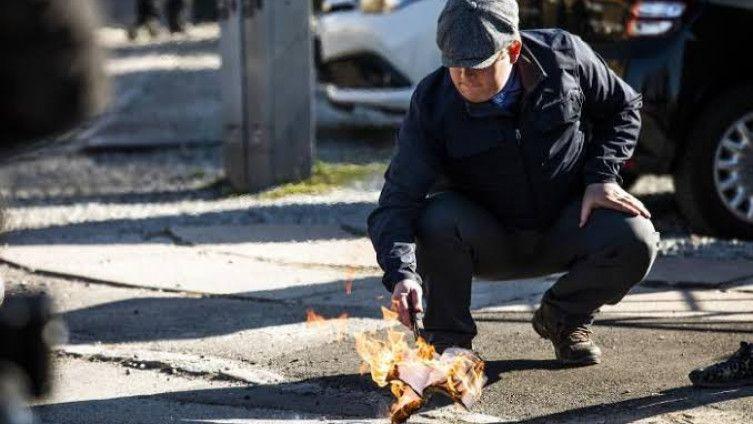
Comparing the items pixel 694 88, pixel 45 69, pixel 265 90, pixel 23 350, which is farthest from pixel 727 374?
pixel 265 90

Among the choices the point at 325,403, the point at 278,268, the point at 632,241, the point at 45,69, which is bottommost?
the point at 278,268

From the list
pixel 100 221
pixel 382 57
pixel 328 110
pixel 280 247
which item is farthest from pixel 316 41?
pixel 280 247

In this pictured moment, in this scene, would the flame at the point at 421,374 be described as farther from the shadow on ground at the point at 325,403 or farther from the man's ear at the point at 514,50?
the man's ear at the point at 514,50

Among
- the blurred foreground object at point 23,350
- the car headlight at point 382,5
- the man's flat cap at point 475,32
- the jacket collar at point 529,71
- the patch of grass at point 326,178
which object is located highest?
the blurred foreground object at point 23,350

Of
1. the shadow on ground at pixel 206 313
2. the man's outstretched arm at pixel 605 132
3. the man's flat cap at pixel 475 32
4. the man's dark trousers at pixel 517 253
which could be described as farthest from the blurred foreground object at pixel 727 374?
the shadow on ground at pixel 206 313

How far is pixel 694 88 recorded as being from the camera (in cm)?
761

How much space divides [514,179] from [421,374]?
0.82 metres

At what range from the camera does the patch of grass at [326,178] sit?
9.69 metres

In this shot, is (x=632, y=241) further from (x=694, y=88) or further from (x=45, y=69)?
(x=45, y=69)

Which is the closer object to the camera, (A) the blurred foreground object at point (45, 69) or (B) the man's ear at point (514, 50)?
(A) the blurred foreground object at point (45, 69)

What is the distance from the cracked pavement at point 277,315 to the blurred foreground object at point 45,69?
0.24ft

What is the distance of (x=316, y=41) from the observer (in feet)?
47.2

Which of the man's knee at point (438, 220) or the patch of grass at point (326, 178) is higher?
the man's knee at point (438, 220)

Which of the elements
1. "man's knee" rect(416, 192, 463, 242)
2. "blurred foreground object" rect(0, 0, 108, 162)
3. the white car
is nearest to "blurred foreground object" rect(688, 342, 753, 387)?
"man's knee" rect(416, 192, 463, 242)
